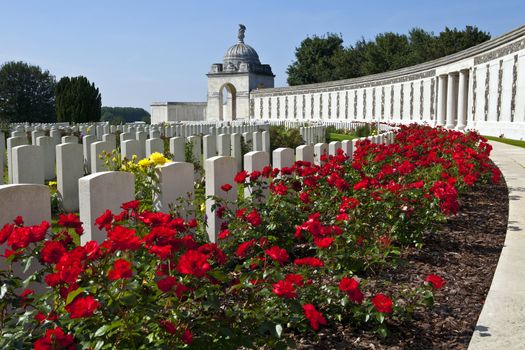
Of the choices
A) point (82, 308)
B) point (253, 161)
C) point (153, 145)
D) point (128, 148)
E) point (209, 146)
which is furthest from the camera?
point (209, 146)

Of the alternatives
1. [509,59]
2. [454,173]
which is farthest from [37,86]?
[454,173]

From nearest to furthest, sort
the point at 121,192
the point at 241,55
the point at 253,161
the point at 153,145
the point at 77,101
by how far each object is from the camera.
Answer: the point at 121,192
the point at 253,161
the point at 153,145
the point at 77,101
the point at 241,55

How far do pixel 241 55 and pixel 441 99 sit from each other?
127 feet

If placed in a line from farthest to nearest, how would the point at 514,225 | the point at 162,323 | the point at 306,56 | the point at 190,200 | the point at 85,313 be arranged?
1. the point at 306,56
2. the point at 514,225
3. the point at 190,200
4. the point at 162,323
5. the point at 85,313

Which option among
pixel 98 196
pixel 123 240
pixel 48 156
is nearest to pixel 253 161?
pixel 98 196

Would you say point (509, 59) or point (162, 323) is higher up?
point (509, 59)

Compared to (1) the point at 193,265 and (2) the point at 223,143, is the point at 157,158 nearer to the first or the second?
(1) the point at 193,265

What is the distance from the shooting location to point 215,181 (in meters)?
4.39

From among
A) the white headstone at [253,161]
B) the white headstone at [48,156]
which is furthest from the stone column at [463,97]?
the white headstone at [253,161]

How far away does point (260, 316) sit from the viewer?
93.1 inches

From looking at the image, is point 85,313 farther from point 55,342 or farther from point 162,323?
point 162,323

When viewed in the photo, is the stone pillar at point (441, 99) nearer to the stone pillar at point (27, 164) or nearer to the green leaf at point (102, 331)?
the stone pillar at point (27, 164)

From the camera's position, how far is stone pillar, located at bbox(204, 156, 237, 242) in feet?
14.3

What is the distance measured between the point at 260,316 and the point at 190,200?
2.00 meters
